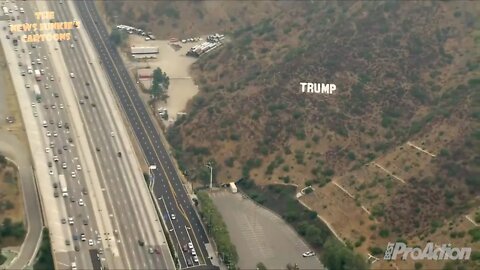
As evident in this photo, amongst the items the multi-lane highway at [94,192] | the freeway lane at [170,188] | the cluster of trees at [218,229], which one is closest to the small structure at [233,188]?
the cluster of trees at [218,229]

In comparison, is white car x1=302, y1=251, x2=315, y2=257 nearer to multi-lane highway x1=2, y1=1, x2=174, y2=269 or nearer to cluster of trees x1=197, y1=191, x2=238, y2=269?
cluster of trees x1=197, y1=191, x2=238, y2=269

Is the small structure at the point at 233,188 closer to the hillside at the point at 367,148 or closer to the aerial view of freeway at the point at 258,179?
the aerial view of freeway at the point at 258,179

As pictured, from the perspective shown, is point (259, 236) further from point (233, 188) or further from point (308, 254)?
point (233, 188)

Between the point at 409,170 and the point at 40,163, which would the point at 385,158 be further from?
the point at 40,163

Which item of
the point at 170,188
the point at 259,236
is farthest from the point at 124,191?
the point at 259,236

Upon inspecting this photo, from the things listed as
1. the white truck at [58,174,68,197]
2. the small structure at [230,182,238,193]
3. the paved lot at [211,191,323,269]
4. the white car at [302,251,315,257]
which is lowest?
the white car at [302,251,315,257]

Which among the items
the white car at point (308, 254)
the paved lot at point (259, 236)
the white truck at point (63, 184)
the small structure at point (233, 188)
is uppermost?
the white truck at point (63, 184)

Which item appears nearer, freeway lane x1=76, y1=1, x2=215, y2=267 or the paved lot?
the paved lot

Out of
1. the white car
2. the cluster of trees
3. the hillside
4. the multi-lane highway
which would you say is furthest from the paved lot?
the multi-lane highway
